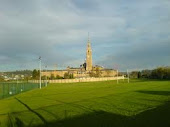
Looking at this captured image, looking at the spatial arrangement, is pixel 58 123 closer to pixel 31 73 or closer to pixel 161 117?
pixel 161 117

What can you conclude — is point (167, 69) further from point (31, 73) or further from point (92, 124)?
point (92, 124)

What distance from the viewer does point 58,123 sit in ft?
46.2

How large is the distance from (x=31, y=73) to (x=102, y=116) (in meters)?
170

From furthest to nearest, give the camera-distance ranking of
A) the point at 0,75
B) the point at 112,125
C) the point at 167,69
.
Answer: the point at 167,69, the point at 0,75, the point at 112,125

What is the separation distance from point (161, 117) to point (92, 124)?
10.7ft

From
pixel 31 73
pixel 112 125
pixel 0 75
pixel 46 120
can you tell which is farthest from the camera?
pixel 31 73

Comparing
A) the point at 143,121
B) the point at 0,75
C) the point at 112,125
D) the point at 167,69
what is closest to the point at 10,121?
the point at 112,125

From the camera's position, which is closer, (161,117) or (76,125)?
(76,125)

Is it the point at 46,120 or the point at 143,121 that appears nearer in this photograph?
the point at 143,121

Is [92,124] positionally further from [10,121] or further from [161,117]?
[10,121]

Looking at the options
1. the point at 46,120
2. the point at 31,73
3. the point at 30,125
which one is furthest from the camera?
the point at 31,73

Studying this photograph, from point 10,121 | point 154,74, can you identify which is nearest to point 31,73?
point 154,74

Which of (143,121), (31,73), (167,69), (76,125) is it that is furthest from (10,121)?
(31,73)

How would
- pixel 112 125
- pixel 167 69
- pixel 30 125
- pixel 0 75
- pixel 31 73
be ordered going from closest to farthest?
pixel 112 125 → pixel 30 125 → pixel 0 75 → pixel 167 69 → pixel 31 73
